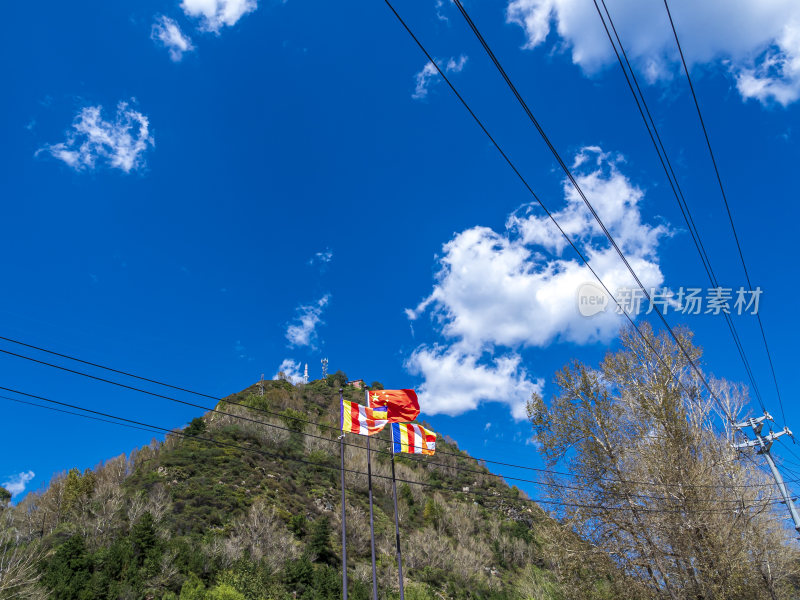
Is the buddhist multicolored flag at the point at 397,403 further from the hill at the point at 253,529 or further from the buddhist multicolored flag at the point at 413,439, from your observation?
the hill at the point at 253,529

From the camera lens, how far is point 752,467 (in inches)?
Answer: 796

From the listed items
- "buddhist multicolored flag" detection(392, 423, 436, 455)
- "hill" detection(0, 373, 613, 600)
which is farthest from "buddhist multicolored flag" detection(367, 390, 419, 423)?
"hill" detection(0, 373, 613, 600)

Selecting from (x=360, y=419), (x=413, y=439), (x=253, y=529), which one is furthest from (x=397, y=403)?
(x=253, y=529)

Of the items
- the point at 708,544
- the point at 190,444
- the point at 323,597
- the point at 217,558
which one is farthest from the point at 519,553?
the point at 708,544

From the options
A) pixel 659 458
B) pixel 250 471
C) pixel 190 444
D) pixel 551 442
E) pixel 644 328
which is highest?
pixel 190 444

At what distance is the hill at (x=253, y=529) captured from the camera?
29.4 meters

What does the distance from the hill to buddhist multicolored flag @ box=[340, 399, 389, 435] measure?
3658 millimetres

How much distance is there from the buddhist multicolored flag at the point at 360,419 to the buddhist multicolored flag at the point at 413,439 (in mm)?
911

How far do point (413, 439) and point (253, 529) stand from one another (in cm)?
2736

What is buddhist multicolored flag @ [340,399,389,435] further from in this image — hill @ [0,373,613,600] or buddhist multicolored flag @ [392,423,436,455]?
hill @ [0,373,613,600]

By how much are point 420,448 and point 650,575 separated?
9.35 metres

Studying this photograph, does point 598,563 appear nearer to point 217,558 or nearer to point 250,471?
point 217,558

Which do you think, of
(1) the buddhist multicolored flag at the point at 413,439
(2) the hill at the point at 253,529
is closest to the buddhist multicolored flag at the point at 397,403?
(1) the buddhist multicolored flag at the point at 413,439

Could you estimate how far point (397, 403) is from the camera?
20.7 m
